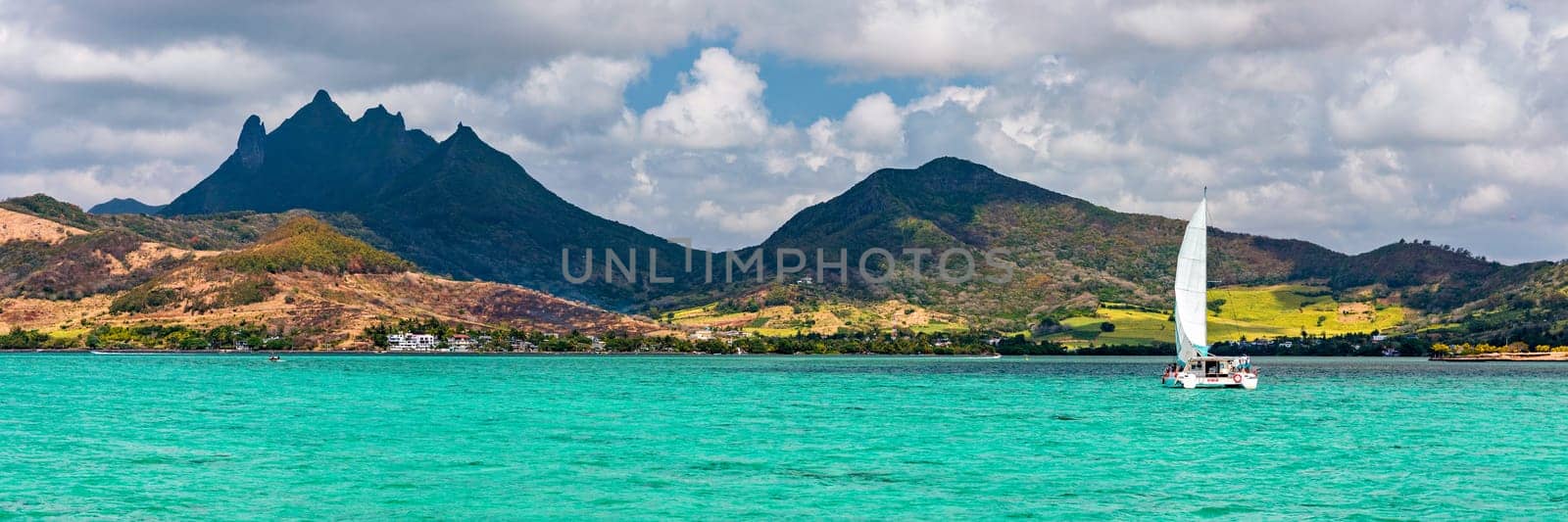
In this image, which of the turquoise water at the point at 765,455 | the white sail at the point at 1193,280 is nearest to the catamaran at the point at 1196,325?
the white sail at the point at 1193,280

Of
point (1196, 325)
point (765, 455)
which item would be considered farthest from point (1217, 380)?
point (765, 455)

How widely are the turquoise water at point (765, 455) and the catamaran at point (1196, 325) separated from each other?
25.2 feet

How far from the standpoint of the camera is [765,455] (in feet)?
229

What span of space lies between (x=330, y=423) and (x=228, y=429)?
7808 mm

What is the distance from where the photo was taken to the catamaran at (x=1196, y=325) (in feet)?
414

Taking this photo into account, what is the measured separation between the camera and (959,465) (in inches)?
2613

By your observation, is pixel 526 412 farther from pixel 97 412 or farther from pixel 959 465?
pixel 959 465

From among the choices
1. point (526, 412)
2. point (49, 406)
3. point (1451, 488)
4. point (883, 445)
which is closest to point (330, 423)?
point (526, 412)

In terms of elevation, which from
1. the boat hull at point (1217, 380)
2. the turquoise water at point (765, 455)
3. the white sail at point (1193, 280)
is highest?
the white sail at point (1193, 280)

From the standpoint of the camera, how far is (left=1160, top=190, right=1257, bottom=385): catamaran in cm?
12612

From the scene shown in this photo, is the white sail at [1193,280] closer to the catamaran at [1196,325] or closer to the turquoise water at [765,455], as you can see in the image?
the catamaran at [1196,325]

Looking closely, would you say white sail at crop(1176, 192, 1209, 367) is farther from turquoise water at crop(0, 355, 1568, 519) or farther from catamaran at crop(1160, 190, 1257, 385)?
turquoise water at crop(0, 355, 1568, 519)

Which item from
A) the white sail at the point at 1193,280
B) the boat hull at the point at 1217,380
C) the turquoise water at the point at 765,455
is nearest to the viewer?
the turquoise water at the point at 765,455

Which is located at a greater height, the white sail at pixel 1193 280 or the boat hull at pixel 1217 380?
the white sail at pixel 1193 280
